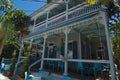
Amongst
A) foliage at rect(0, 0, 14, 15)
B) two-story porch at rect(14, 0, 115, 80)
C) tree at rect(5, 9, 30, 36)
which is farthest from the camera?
tree at rect(5, 9, 30, 36)

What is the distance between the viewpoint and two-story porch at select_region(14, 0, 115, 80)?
38.8 feet

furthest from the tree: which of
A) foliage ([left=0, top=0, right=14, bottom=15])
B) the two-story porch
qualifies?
foliage ([left=0, top=0, right=14, bottom=15])

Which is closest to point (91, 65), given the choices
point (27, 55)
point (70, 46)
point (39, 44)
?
point (70, 46)

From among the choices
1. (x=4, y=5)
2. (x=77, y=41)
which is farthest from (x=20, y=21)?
(x=4, y=5)

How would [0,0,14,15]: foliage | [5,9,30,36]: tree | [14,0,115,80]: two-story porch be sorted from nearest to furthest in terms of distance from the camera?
1. [0,0,14,15]: foliage
2. [14,0,115,80]: two-story porch
3. [5,9,30,36]: tree


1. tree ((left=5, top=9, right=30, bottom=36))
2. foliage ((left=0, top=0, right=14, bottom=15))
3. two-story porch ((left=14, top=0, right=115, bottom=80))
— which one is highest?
tree ((left=5, top=9, right=30, bottom=36))

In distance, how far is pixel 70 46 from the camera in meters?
17.5

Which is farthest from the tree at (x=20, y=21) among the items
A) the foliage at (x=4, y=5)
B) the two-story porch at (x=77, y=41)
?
the foliage at (x=4, y=5)

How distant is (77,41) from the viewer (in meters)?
16.4

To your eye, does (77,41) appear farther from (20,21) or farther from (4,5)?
(20,21)

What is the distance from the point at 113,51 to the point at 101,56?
6660 millimetres

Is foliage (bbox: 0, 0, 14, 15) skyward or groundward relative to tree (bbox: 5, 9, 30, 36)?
groundward

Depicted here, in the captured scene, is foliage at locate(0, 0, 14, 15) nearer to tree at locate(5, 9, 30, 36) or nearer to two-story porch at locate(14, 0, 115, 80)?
two-story porch at locate(14, 0, 115, 80)

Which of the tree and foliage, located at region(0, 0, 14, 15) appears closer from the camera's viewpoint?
foliage, located at region(0, 0, 14, 15)
